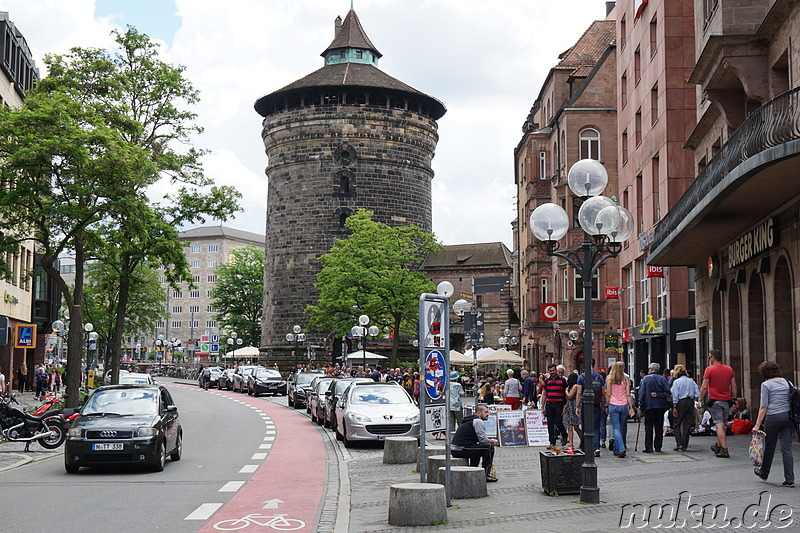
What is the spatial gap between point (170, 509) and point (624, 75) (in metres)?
32.1

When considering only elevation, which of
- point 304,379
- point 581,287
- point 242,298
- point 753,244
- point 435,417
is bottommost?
point 304,379

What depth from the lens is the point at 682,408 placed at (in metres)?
18.8

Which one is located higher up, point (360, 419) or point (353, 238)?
point (353, 238)

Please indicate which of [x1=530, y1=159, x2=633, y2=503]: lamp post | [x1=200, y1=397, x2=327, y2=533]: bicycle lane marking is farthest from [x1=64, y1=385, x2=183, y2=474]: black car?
[x1=530, y1=159, x2=633, y2=503]: lamp post

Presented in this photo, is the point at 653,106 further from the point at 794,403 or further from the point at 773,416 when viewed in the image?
the point at 773,416

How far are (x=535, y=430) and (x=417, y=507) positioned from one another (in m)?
10.7

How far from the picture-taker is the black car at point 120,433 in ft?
52.9

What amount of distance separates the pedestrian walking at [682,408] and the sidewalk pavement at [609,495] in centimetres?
41

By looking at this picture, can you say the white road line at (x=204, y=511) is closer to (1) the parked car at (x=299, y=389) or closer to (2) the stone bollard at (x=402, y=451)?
(2) the stone bollard at (x=402, y=451)

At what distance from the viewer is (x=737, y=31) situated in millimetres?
21016

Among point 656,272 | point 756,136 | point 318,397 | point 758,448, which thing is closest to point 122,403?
point 758,448

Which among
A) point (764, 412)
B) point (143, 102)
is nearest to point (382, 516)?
point (764, 412)

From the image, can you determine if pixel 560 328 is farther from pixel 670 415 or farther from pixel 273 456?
pixel 273 456

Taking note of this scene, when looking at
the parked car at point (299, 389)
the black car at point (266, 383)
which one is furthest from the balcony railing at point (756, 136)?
the black car at point (266, 383)
